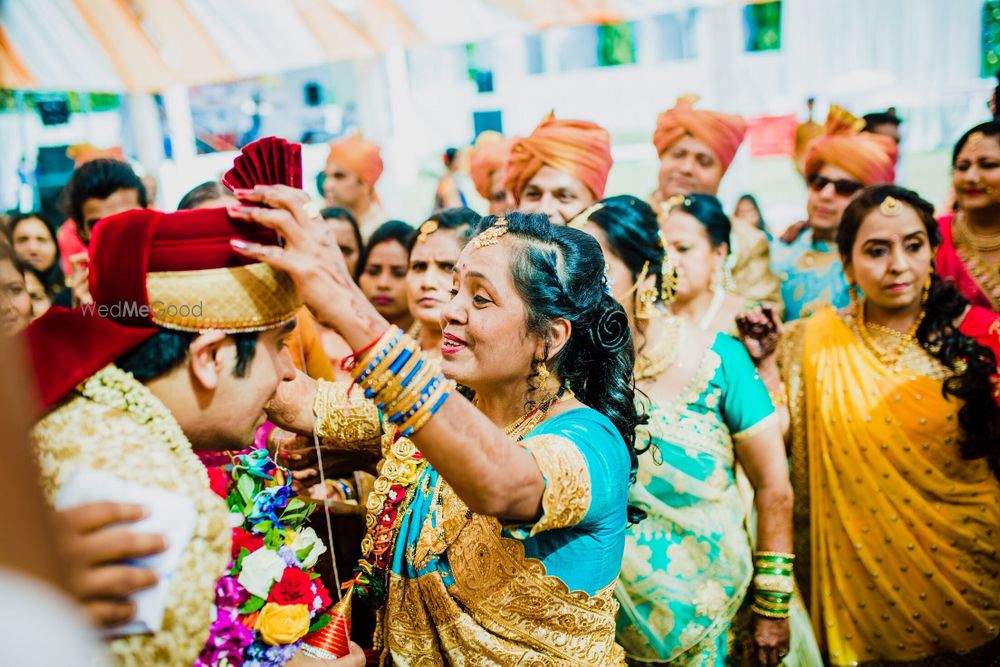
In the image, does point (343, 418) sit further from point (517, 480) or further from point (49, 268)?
point (49, 268)

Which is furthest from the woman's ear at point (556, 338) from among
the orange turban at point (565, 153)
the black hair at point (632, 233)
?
the orange turban at point (565, 153)

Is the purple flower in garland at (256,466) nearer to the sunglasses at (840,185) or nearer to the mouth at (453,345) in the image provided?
the mouth at (453,345)

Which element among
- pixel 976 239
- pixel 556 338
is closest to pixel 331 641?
pixel 556 338

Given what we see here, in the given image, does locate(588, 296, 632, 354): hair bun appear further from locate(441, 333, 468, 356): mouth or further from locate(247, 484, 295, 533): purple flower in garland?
locate(247, 484, 295, 533): purple flower in garland

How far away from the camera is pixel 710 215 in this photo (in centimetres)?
402

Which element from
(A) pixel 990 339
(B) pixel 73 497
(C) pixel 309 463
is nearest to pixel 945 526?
(A) pixel 990 339

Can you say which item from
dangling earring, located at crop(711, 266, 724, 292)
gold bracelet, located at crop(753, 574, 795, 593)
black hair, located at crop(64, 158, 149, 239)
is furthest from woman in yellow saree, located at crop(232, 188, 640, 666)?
black hair, located at crop(64, 158, 149, 239)

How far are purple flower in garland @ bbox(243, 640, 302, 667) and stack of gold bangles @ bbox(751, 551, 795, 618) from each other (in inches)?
71.4

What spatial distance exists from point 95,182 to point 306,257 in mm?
3142

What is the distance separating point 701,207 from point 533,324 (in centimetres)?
245

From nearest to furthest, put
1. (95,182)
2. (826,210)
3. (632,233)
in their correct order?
(632,233)
(95,182)
(826,210)

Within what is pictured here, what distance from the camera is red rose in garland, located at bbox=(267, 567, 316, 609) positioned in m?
1.52

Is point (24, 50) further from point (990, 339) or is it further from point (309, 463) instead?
point (990, 339)

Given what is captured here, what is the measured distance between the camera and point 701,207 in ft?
13.3
